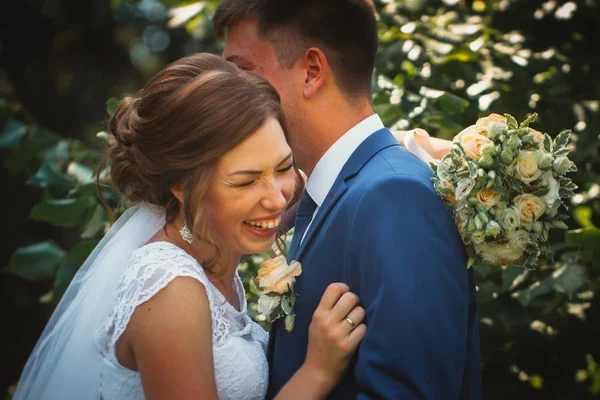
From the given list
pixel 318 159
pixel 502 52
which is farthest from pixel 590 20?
pixel 318 159

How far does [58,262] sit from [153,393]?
1.66m

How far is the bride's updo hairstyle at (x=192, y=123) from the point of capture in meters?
2.27

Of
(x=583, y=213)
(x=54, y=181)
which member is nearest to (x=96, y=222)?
(x=54, y=181)

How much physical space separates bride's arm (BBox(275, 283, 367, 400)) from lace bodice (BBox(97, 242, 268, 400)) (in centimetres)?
25

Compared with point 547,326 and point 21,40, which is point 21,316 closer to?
point 21,40

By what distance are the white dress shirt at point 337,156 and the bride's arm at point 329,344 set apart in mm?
437

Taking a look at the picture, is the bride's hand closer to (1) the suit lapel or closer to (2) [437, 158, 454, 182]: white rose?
(1) the suit lapel

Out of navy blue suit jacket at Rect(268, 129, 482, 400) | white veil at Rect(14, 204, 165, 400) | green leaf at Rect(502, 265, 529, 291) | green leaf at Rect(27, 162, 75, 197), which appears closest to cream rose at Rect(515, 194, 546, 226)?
navy blue suit jacket at Rect(268, 129, 482, 400)

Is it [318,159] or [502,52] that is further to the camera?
[502,52]

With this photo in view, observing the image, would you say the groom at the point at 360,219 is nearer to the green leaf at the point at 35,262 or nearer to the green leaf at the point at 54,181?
the green leaf at the point at 54,181

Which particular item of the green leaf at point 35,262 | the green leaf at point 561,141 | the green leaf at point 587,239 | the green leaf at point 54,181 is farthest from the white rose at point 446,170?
the green leaf at point 35,262

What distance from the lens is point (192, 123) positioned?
7.45 ft

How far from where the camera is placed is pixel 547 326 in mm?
3344

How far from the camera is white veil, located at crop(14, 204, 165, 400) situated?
2.40 meters
